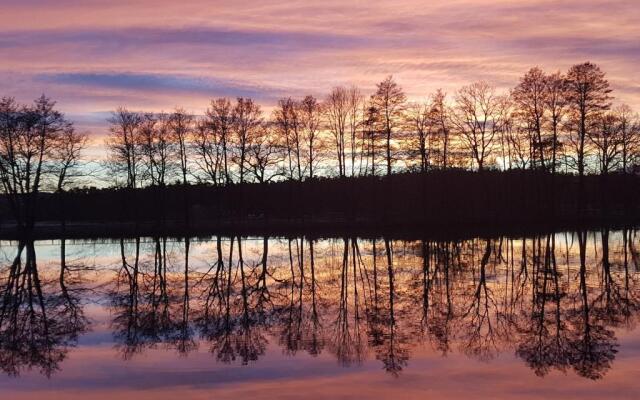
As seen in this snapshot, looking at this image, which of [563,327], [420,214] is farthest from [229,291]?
[420,214]

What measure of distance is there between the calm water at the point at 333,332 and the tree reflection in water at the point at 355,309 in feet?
0.19

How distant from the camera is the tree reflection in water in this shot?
1191cm

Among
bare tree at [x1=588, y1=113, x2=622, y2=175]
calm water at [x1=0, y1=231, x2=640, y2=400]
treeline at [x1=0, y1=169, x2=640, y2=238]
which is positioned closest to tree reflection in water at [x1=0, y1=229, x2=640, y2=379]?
calm water at [x1=0, y1=231, x2=640, y2=400]

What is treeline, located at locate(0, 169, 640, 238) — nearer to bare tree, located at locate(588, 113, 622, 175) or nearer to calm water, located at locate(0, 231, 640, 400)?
bare tree, located at locate(588, 113, 622, 175)

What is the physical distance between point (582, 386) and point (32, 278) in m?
22.8

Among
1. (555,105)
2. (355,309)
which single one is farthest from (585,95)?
(355,309)

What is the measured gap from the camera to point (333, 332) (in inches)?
522

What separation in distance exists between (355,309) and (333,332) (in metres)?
2.51

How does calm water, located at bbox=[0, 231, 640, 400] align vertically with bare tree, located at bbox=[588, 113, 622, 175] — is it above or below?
below

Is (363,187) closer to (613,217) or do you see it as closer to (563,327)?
Result: (613,217)

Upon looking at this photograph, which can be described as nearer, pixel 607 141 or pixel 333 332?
pixel 333 332

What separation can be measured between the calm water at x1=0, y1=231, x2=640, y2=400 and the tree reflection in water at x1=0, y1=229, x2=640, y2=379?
0.19ft

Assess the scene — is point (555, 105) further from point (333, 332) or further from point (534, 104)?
point (333, 332)

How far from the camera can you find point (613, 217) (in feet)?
211
